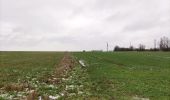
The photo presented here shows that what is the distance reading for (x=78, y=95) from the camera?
20484 mm

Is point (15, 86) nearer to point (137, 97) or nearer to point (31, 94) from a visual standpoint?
point (31, 94)

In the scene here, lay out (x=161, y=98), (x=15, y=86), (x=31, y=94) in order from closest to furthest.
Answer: (x=31, y=94)
(x=161, y=98)
(x=15, y=86)

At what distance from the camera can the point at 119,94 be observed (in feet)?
72.4

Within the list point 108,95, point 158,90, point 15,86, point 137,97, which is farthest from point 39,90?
point 158,90

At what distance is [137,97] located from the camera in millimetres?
21250

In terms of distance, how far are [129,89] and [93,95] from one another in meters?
4.39

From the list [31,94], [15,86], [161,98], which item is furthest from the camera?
[15,86]

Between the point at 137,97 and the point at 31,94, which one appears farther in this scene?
the point at 137,97

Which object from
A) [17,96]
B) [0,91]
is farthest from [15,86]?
[17,96]

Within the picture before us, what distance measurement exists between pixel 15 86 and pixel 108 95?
5311mm

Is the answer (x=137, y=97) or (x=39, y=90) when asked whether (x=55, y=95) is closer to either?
(x=39, y=90)

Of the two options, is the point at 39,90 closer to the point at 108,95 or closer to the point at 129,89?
the point at 108,95

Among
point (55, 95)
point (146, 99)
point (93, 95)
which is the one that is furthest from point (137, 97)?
point (55, 95)

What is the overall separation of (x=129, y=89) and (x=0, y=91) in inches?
291
